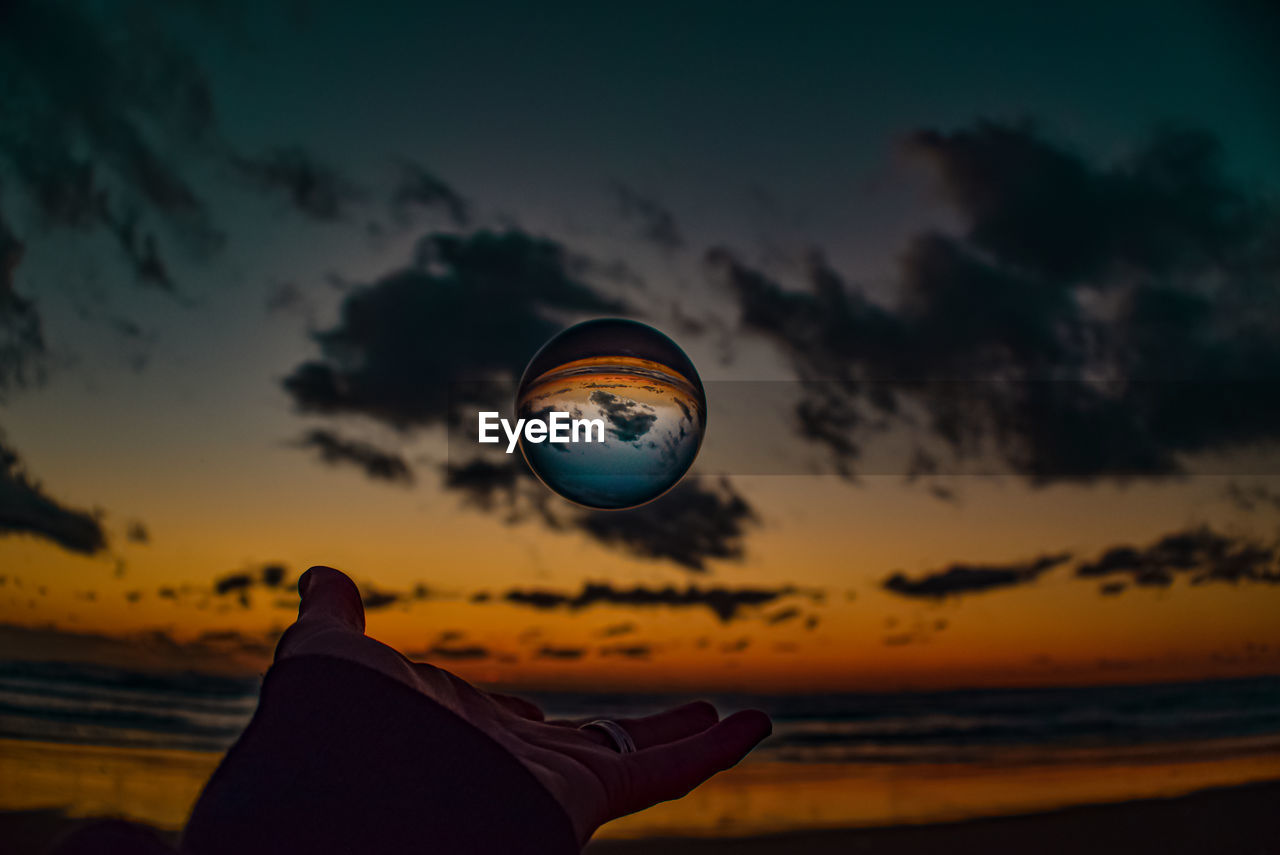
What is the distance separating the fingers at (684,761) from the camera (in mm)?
1323

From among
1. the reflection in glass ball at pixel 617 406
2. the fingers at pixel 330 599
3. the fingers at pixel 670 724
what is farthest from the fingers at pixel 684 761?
the reflection in glass ball at pixel 617 406

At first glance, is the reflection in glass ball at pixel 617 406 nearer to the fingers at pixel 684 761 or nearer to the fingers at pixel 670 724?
the fingers at pixel 670 724

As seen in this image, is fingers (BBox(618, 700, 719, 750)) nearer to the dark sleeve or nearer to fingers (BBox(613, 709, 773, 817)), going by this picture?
fingers (BBox(613, 709, 773, 817))

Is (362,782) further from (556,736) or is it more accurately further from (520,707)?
(520,707)

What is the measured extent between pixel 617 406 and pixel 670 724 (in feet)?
9.29

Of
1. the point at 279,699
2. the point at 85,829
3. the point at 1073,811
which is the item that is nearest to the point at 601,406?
the point at 279,699

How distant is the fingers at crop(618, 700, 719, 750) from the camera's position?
173 centimetres

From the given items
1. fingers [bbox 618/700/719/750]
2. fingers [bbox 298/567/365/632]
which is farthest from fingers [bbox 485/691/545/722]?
fingers [bbox 298/567/365/632]

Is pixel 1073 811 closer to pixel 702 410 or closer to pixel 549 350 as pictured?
pixel 702 410

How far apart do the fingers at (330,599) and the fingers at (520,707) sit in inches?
13.1

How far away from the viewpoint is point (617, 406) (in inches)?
179

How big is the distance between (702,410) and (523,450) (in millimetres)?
1181

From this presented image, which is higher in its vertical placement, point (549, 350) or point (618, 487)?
point (549, 350)

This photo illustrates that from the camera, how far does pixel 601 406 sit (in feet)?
15.0
